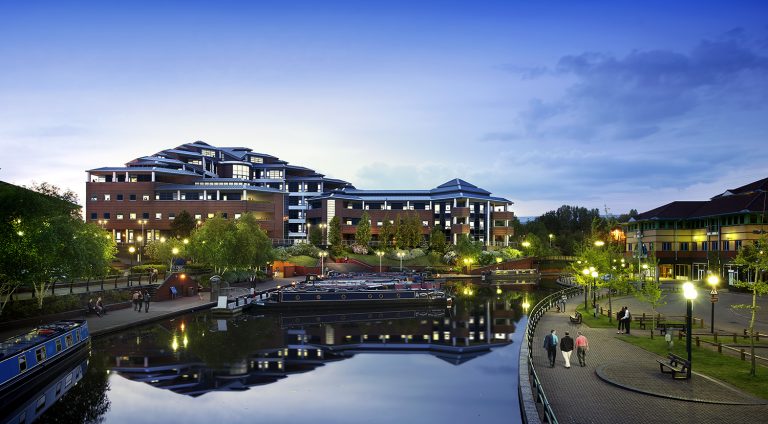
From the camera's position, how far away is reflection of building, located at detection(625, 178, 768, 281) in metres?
74.1

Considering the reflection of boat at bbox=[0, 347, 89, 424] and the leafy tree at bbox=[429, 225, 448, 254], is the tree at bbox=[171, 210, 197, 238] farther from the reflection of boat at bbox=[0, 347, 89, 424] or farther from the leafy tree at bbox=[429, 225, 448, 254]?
the reflection of boat at bbox=[0, 347, 89, 424]

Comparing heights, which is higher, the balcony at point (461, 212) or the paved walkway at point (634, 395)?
the balcony at point (461, 212)

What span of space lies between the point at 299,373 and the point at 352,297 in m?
28.8

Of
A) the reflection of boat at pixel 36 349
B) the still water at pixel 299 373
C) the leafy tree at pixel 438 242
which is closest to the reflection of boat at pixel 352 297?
the still water at pixel 299 373

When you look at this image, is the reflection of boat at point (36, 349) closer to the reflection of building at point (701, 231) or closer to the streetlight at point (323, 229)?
the reflection of building at point (701, 231)

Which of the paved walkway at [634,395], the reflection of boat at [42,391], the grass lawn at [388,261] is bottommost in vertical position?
the reflection of boat at [42,391]

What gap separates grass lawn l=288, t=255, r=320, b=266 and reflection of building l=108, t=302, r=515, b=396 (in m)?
42.8

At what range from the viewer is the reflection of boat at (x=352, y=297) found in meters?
55.5

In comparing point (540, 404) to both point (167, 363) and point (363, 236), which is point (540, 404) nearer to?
point (167, 363)

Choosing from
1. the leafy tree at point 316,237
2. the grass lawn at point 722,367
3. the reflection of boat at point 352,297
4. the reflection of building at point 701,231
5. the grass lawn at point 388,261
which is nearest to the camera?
the grass lawn at point 722,367

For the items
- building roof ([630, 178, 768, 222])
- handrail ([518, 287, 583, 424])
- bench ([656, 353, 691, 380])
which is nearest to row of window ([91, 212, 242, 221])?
building roof ([630, 178, 768, 222])

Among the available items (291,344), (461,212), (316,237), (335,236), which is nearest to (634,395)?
(291,344)

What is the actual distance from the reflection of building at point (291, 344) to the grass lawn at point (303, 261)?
140ft

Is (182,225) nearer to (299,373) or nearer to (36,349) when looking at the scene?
(36,349)
